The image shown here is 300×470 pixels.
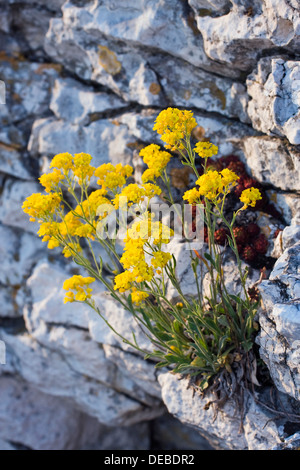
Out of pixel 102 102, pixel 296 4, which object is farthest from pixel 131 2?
pixel 296 4

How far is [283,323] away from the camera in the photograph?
2729 millimetres

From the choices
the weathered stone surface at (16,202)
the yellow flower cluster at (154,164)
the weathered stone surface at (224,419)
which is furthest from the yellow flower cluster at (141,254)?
the weathered stone surface at (16,202)

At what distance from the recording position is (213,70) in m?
3.74

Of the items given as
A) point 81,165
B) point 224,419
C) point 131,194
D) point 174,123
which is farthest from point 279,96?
point 224,419

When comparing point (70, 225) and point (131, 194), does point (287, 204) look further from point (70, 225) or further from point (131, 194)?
point (70, 225)

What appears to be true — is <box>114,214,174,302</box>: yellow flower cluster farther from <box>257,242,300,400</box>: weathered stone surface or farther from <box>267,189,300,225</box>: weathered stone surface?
<box>267,189,300,225</box>: weathered stone surface

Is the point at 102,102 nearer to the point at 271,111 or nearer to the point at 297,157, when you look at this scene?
the point at 271,111

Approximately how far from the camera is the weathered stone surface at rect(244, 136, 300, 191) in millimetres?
3271

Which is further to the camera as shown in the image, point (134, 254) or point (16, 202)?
point (16, 202)

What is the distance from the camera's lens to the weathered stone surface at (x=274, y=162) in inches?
129

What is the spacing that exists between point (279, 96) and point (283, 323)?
165 centimetres

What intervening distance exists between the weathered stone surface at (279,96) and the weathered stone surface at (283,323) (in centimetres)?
89

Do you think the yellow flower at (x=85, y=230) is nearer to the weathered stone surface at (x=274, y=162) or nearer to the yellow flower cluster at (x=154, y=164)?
the yellow flower cluster at (x=154, y=164)
